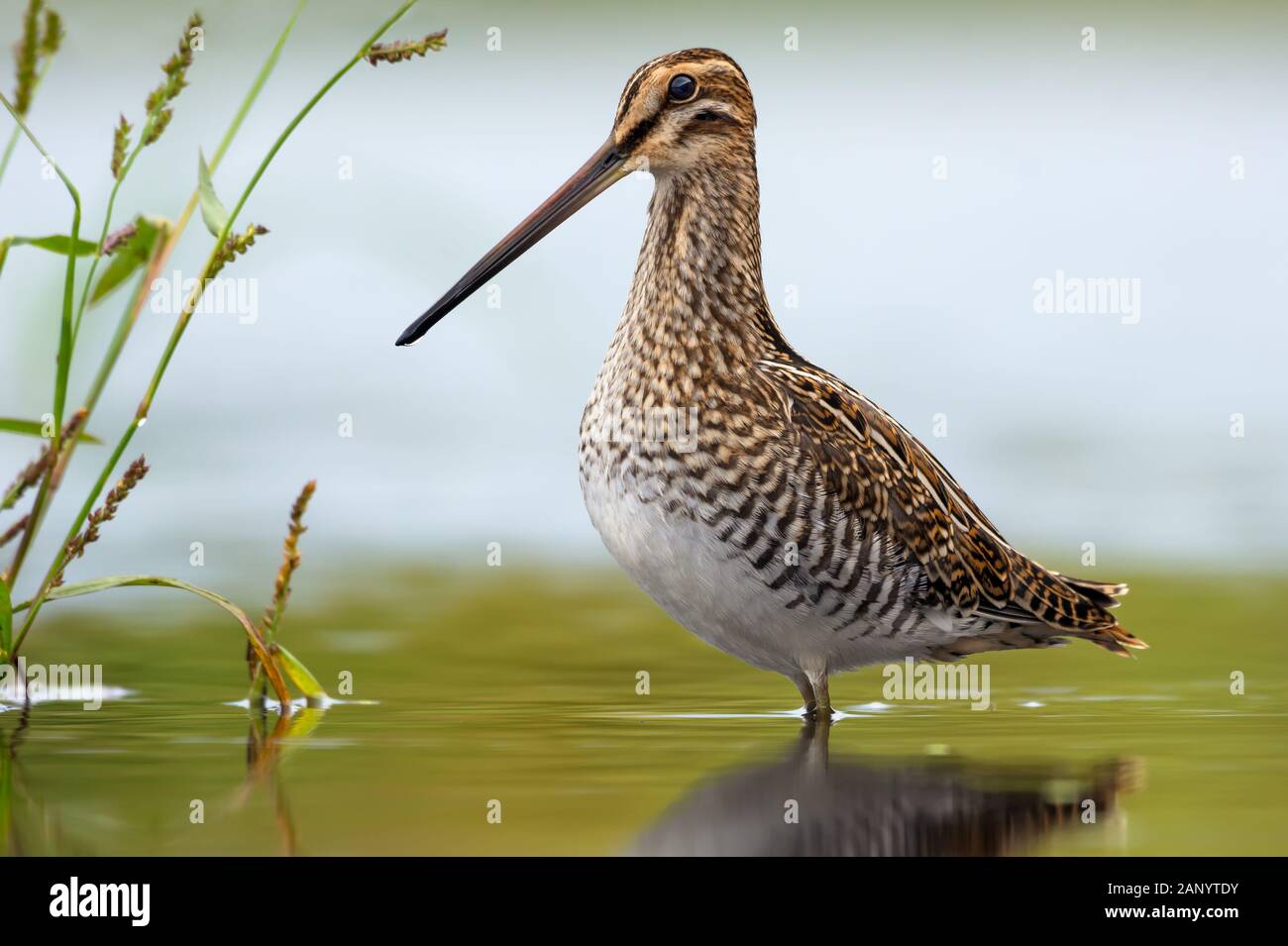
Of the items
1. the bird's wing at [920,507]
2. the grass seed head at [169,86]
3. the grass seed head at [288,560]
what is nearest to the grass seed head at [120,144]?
the grass seed head at [169,86]

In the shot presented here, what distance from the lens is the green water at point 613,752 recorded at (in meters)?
5.88

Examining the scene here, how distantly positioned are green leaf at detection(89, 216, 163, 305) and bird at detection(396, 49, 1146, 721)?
44.2 inches

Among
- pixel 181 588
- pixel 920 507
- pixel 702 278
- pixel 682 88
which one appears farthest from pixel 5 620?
pixel 920 507

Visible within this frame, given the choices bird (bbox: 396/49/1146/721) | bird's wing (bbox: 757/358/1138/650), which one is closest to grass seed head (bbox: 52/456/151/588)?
bird (bbox: 396/49/1146/721)

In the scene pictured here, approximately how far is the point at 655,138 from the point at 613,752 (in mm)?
2723

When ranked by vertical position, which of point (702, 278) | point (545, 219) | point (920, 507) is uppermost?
point (545, 219)

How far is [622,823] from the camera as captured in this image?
594 cm

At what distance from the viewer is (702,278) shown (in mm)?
8438

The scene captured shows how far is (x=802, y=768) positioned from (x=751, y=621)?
1.02m

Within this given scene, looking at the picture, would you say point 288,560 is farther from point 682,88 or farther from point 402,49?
point 682,88

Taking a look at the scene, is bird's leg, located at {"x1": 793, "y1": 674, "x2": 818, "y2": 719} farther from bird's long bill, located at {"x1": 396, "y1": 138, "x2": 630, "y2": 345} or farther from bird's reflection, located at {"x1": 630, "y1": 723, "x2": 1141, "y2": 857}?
bird's long bill, located at {"x1": 396, "y1": 138, "x2": 630, "y2": 345}

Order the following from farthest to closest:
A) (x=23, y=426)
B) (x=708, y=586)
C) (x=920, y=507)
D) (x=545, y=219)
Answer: (x=545, y=219) < (x=920, y=507) < (x=708, y=586) < (x=23, y=426)

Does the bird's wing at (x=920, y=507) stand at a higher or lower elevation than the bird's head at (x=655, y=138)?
lower

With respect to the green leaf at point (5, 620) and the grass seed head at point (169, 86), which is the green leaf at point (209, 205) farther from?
the green leaf at point (5, 620)
